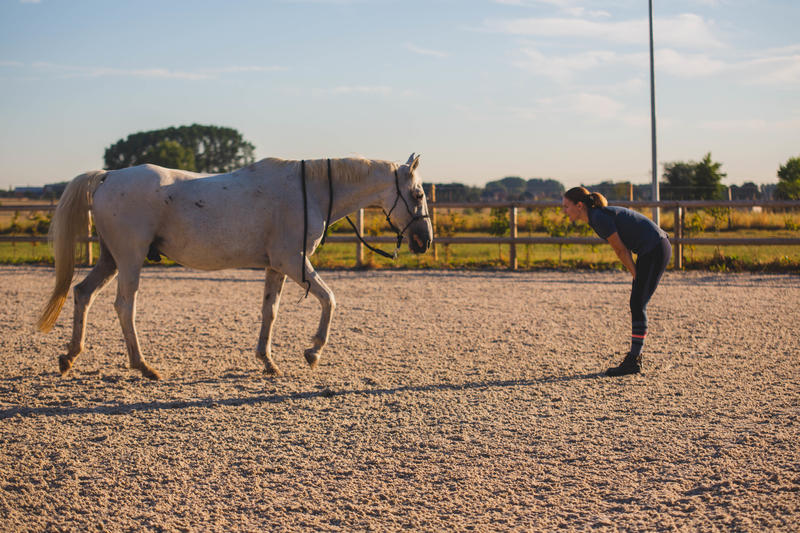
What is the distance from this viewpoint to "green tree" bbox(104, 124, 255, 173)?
8556cm

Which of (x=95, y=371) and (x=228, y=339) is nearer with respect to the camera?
(x=95, y=371)

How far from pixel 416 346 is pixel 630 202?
8602mm

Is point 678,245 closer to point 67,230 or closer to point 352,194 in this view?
point 352,194

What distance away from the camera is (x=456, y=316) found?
8.88 meters

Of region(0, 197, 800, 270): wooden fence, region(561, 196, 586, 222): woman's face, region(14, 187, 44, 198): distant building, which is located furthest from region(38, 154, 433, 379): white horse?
region(14, 187, 44, 198): distant building

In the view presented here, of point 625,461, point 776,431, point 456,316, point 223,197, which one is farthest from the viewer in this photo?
point 456,316

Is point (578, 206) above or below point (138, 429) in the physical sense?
above

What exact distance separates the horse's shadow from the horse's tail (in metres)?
1.21

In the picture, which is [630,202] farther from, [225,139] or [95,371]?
[225,139]

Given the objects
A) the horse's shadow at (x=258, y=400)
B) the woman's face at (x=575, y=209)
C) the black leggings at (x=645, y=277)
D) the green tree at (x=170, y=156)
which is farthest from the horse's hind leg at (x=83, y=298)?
the green tree at (x=170, y=156)

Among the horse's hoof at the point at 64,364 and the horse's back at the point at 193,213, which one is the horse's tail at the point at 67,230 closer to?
the horse's back at the point at 193,213

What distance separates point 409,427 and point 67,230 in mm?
3578

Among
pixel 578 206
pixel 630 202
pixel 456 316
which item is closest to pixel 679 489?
pixel 578 206

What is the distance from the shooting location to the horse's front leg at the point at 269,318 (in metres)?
Result: 5.96
